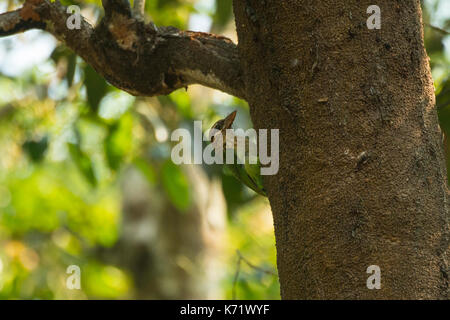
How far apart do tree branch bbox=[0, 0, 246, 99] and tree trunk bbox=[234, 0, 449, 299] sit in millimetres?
154

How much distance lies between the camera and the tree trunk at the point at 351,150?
80 centimetres

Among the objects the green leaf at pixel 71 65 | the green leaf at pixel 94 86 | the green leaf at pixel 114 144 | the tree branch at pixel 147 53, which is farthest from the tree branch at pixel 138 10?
the green leaf at pixel 114 144

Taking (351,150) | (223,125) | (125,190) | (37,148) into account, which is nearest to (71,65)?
(37,148)

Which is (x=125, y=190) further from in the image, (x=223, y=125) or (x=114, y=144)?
(x=223, y=125)

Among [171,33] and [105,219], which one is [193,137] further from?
[105,219]

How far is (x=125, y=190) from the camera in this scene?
4.65m

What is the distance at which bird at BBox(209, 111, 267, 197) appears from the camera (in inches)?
39.9

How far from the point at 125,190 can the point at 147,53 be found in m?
3.62

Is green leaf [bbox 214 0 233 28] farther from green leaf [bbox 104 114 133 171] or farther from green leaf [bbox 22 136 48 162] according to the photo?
green leaf [bbox 22 136 48 162]

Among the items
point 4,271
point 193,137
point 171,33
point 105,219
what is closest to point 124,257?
point 4,271

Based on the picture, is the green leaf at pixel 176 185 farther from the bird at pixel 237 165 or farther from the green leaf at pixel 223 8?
the bird at pixel 237 165

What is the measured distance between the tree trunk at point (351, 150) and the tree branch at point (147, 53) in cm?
15

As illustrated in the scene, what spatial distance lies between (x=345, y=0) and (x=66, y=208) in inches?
181

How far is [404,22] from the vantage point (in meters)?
0.90
